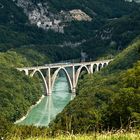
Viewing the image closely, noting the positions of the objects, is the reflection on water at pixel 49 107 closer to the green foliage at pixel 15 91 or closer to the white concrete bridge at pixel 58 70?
the white concrete bridge at pixel 58 70

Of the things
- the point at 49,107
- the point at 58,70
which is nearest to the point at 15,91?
the point at 49,107

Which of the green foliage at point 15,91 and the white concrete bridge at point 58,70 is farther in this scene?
the white concrete bridge at point 58,70

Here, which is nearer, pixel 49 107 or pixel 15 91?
pixel 49 107

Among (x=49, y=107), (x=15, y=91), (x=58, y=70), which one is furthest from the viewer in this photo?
(x=58, y=70)

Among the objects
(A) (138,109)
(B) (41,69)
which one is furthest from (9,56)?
(A) (138,109)

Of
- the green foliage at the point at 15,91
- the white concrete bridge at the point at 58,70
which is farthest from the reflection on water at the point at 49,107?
the green foliage at the point at 15,91

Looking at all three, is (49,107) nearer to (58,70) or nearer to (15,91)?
(15,91)

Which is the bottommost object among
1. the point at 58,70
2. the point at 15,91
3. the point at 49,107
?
the point at 49,107

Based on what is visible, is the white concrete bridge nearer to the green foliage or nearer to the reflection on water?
the reflection on water
